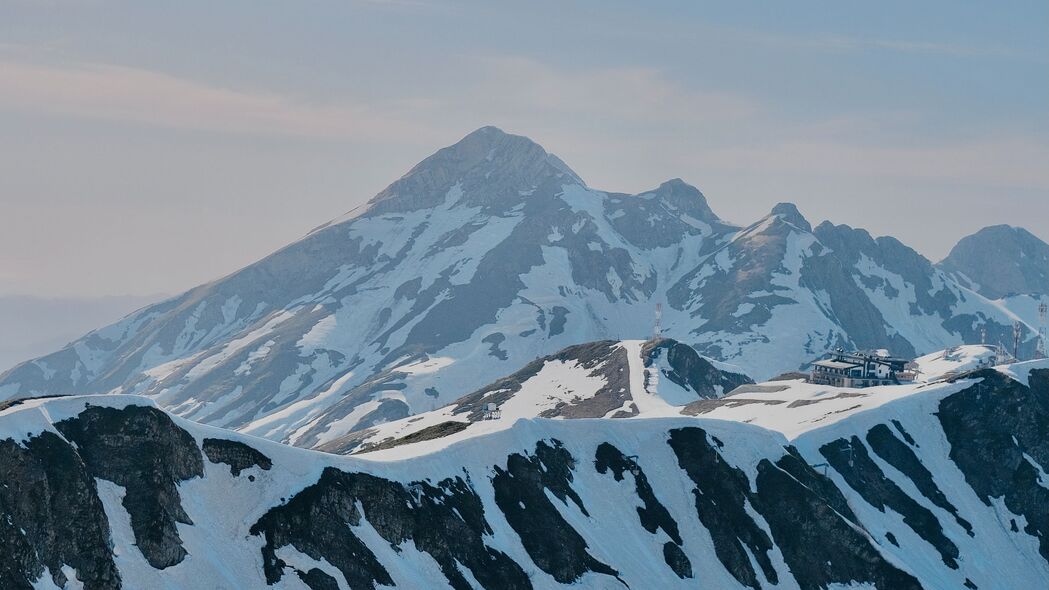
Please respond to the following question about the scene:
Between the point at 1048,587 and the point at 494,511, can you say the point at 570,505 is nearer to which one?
the point at 494,511

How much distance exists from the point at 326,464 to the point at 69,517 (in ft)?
95.7

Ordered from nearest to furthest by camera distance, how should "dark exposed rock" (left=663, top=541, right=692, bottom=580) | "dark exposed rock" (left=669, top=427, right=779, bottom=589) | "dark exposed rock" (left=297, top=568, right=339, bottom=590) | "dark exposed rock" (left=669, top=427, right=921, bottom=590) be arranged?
"dark exposed rock" (left=297, top=568, right=339, bottom=590) → "dark exposed rock" (left=663, top=541, right=692, bottom=580) → "dark exposed rock" (left=669, top=427, right=779, bottom=589) → "dark exposed rock" (left=669, top=427, right=921, bottom=590)

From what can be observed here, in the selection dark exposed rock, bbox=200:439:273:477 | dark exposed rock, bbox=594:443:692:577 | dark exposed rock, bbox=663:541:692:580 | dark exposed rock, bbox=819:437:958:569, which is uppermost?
dark exposed rock, bbox=200:439:273:477

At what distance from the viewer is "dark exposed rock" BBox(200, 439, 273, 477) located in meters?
128

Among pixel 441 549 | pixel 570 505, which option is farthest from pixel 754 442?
pixel 441 549

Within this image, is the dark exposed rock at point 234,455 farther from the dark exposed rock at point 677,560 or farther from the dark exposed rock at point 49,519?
the dark exposed rock at point 677,560

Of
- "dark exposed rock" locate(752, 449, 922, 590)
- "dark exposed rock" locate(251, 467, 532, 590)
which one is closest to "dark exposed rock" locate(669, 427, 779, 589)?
"dark exposed rock" locate(752, 449, 922, 590)

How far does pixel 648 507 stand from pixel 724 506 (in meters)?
11.0

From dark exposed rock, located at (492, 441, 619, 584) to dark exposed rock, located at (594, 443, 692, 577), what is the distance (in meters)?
8.65

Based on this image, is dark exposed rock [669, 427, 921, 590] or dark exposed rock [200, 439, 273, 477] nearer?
dark exposed rock [200, 439, 273, 477]

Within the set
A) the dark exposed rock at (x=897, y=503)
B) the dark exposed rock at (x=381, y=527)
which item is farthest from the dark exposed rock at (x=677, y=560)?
the dark exposed rock at (x=897, y=503)

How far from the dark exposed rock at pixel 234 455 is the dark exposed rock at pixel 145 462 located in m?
1.94

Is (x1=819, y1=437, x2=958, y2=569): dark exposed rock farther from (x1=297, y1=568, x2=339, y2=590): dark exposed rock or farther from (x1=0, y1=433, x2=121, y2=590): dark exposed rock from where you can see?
(x1=0, y1=433, x2=121, y2=590): dark exposed rock

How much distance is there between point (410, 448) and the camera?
6083 inches
